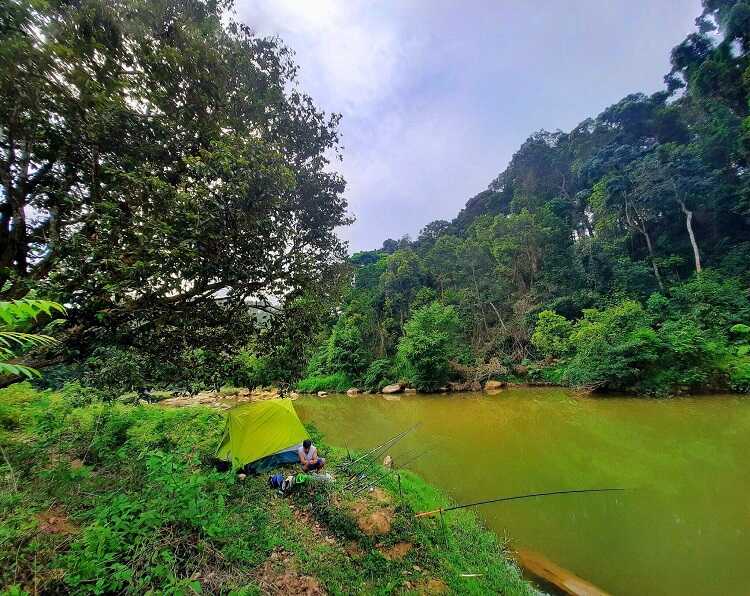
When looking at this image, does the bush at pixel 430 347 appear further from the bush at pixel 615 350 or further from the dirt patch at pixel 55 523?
the dirt patch at pixel 55 523

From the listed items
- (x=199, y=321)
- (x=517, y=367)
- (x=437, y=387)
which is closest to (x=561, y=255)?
(x=517, y=367)

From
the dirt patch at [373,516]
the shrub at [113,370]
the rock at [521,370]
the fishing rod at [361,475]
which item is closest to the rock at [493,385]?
the rock at [521,370]

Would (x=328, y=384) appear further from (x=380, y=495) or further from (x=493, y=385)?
(x=380, y=495)

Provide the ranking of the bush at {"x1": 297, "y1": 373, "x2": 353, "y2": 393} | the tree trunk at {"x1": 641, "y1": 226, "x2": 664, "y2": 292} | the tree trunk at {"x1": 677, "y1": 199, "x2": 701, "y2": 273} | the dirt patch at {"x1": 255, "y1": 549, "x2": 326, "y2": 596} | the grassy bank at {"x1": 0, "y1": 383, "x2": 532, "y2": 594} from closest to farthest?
the grassy bank at {"x1": 0, "y1": 383, "x2": 532, "y2": 594} → the dirt patch at {"x1": 255, "y1": 549, "x2": 326, "y2": 596} → the tree trunk at {"x1": 677, "y1": 199, "x2": 701, "y2": 273} → the tree trunk at {"x1": 641, "y1": 226, "x2": 664, "y2": 292} → the bush at {"x1": 297, "y1": 373, "x2": 353, "y2": 393}

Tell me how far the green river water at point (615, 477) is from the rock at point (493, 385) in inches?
187

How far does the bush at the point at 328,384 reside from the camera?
79.0 feet

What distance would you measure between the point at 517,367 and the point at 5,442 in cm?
1911

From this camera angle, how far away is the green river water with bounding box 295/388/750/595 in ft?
13.1

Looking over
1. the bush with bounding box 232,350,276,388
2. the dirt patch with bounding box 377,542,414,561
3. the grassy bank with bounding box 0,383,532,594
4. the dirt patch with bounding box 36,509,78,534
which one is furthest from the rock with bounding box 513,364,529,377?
the dirt patch with bounding box 36,509,78,534

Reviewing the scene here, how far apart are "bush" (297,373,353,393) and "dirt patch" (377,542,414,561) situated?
2046cm

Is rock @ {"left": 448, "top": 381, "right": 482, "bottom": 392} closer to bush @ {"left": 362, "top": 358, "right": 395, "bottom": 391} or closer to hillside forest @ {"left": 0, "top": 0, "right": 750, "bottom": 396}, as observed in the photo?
bush @ {"left": 362, "top": 358, "right": 395, "bottom": 391}

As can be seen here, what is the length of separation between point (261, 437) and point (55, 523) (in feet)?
9.98

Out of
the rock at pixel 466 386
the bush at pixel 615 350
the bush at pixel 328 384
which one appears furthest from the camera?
the bush at pixel 328 384

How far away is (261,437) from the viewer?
5.61m
